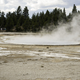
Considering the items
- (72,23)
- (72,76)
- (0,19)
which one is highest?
(0,19)

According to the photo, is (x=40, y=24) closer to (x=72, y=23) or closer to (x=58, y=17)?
(x=58, y=17)

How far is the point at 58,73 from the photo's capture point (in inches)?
247

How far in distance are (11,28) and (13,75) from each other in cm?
6532

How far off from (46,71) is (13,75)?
1.33 meters

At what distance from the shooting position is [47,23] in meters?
65.8

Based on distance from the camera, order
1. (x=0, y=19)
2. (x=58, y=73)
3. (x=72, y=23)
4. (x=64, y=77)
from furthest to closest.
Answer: (x=0, y=19), (x=72, y=23), (x=58, y=73), (x=64, y=77)

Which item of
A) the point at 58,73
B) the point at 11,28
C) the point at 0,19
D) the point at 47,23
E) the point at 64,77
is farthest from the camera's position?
the point at 0,19

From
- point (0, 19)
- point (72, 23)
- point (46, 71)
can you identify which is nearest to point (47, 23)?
point (0, 19)

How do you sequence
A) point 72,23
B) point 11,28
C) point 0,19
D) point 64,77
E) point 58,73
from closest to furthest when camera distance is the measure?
point 64,77 → point 58,73 → point 72,23 → point 11,28 → point 0,19

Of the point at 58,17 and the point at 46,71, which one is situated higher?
the point at 58,17

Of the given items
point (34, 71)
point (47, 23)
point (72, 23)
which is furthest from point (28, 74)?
point (47, 23)

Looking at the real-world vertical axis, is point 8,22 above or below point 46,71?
above

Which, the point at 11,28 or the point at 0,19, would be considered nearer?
the point at 11,28

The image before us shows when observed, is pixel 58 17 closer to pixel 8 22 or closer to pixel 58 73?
pixel 8 22
